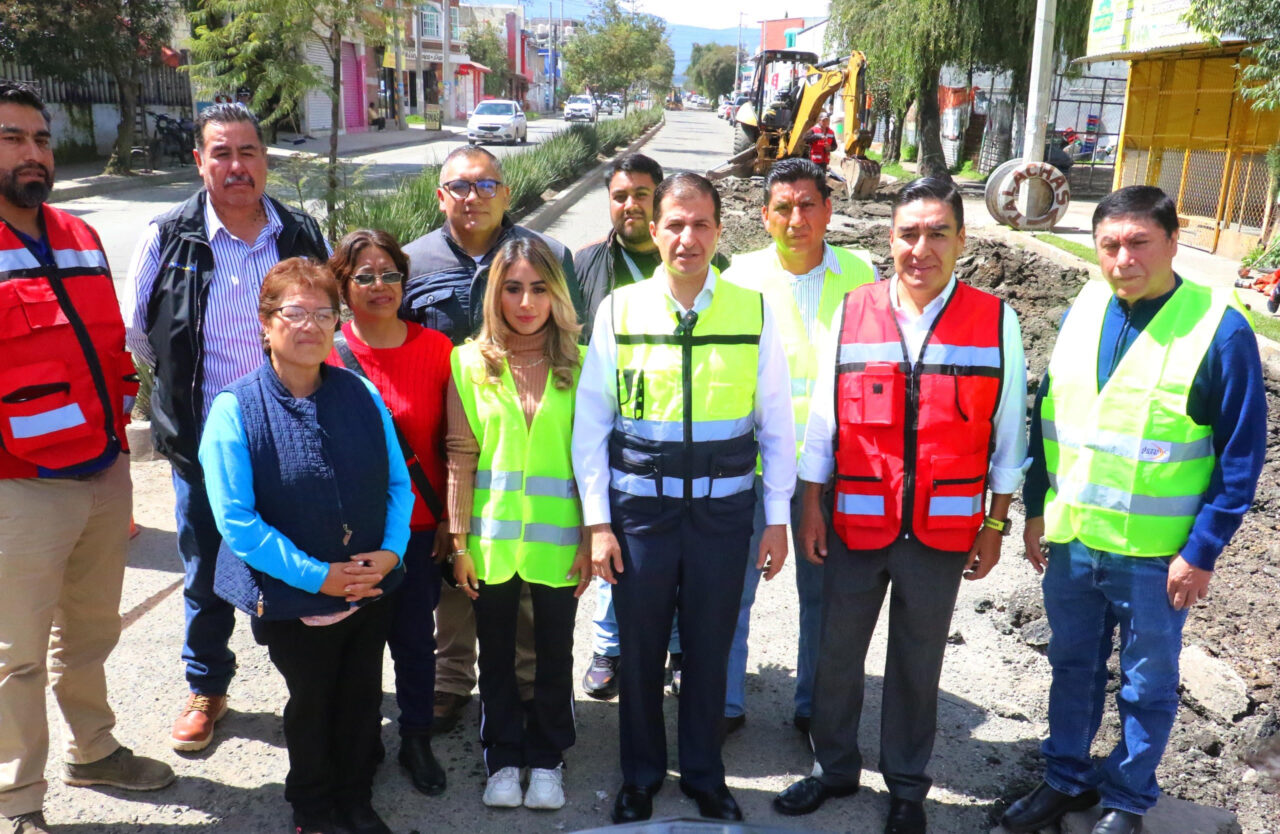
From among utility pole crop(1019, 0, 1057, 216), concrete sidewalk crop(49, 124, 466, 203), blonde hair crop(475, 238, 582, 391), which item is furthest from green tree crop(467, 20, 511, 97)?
blonde hair crop(475, 238, 582, 391)

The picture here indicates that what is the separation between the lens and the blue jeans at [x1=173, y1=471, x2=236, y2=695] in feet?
11.1

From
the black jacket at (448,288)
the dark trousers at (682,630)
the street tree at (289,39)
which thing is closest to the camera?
the dark trousers at (682,630)

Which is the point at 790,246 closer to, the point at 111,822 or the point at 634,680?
the point at 634,680

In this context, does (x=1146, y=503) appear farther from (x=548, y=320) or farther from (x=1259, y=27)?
(x=1259, y=27)

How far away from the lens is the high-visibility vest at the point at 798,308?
342cm

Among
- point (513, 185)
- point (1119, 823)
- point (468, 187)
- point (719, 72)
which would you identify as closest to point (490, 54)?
point (719, 72)

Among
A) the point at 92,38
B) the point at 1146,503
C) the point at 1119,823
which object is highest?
the point at 92,38

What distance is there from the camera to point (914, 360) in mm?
2941

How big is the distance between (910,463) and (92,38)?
2149 cm

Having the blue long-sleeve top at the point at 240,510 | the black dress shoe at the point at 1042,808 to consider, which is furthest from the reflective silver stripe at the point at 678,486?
the black dress shoe at the point at 1042,808

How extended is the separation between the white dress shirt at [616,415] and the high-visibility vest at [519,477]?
8 centimetres

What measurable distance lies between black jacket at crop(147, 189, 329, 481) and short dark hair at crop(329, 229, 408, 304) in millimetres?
479

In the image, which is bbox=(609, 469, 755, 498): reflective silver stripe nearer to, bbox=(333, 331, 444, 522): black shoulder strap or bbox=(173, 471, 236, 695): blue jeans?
bbox=(333, 331, 444, 522): black shoulder strap

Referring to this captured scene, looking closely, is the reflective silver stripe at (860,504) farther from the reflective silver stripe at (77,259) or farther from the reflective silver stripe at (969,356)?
the reflective silver stripe at (77,259)
